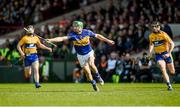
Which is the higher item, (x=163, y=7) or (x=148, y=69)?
(x=163, y=7)

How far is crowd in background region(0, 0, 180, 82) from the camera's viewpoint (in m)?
32.7

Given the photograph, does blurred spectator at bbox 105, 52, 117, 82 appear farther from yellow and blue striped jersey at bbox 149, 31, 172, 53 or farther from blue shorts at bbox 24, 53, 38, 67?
yellow and blue striped jersey at bbox 149, 31, 172, 53

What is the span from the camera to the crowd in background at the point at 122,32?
32.7m

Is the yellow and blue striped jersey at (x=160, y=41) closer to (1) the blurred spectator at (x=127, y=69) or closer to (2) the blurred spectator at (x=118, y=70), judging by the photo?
(1) the blurred spectator at (x=127, y=69)

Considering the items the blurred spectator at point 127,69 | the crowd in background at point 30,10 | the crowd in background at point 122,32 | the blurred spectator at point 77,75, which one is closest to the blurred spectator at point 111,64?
the crowd in background at point 122,32

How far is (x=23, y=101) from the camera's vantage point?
1766 cm

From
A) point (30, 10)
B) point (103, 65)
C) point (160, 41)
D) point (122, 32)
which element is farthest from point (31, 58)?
point (30, 10)

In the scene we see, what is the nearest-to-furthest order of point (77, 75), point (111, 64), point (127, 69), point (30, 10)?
point (127, 69)
point (111, 64)
point (77, 75)
point (30, 10)

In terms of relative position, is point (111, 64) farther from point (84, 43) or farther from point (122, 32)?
point (84, 43)

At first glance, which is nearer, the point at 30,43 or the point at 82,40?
the point at 82,40

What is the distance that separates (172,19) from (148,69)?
4.59 meters

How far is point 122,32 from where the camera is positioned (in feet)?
112

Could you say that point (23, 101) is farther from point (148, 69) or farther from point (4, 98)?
point (148, 69)

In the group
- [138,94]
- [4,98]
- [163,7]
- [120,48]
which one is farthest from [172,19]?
[4,98]
